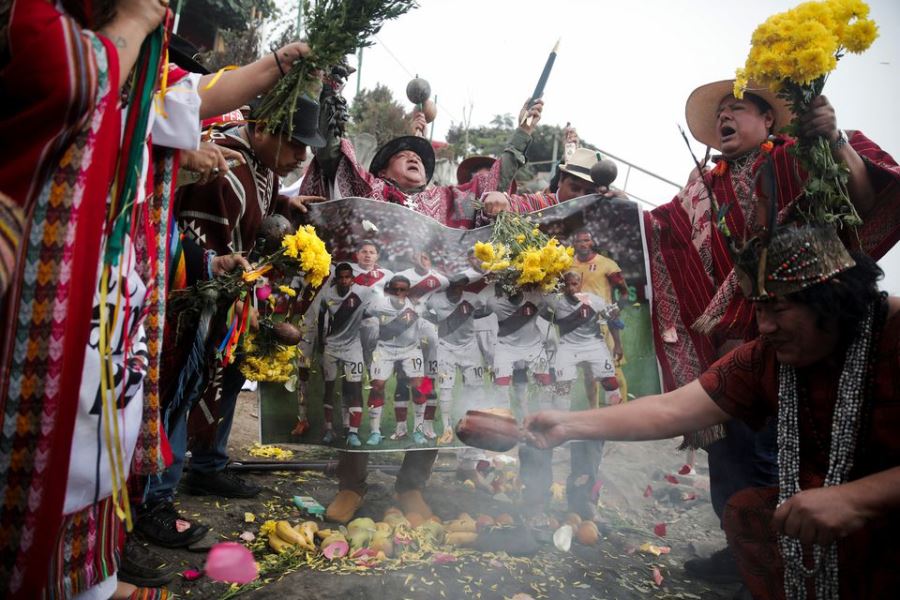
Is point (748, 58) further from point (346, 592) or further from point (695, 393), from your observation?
point (346, 592)

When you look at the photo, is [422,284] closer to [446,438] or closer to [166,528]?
[446,438]

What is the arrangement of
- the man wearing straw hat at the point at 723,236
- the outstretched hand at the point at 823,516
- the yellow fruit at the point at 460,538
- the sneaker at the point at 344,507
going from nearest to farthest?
the outstretched hand at the point at 823,516, the man wearing straw hat at the point at 723,236, the yellow fruit at the point at 460,538, the sneaker at the point at 344,507

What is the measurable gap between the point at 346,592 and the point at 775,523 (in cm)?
185

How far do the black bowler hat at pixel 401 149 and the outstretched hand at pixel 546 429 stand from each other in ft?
8.49

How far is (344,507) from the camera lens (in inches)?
144

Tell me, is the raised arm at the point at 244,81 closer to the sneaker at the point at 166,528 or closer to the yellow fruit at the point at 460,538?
the sneaker at the point at 166,528

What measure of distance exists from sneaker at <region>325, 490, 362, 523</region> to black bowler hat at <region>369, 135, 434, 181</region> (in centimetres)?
238

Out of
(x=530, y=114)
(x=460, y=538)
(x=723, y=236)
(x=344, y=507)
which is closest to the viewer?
(x=723, y=236)

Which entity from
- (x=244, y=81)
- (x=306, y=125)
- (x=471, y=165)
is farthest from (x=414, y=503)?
(x=471, y=165)

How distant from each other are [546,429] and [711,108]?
2.74 m

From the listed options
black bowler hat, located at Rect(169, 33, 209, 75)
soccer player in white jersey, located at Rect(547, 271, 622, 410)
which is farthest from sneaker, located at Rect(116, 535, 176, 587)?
soccer player in white jersey, located at Rect(547, 271, 622, 410)

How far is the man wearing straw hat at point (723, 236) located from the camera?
117 inches

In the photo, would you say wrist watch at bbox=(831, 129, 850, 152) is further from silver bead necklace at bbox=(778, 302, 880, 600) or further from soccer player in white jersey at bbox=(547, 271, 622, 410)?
soccer player in white jersey at bbox=(547, 271, 622, 410)

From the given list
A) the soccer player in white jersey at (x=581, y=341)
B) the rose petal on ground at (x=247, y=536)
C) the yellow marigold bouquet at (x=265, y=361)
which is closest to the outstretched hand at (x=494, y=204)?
the soccer player in white jersey at (x=581, y=341)
